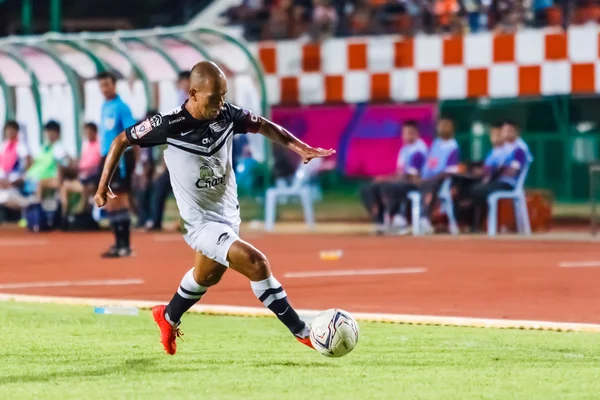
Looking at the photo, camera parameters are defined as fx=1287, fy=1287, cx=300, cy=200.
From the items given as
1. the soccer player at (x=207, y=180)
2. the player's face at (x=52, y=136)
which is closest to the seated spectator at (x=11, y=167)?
the player's face at (x=52, y=136)

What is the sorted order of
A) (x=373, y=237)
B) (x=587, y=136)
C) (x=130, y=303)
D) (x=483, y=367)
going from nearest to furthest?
(x=483, y=367), (x=130, y=303), (x=373, y=237), (x=587, y=136)

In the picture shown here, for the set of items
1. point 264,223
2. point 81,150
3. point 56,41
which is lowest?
point 264,223

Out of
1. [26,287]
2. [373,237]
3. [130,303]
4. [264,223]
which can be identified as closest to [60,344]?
[130,303]

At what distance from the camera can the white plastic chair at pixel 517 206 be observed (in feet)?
55.1

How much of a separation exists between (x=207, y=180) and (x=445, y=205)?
11.1m

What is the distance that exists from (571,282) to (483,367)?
4.90 meters

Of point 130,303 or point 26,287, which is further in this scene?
point 26,287

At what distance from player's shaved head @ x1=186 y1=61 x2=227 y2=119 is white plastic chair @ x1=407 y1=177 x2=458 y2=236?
10.8 metres

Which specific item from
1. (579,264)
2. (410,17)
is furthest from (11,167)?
(579,264)

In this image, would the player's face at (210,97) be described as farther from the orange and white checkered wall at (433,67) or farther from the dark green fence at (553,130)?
the dark green fence at (553,130)

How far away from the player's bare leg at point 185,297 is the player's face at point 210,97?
77 centimetres

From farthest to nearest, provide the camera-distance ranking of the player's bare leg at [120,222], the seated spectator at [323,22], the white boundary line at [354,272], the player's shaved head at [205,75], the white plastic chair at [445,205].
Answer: the seated spectator at [323,22], the white plastic chair at [445,205], the player's bare leg at [120,222], the white boundary line at [354,272], the player's shaved head at [205,75]

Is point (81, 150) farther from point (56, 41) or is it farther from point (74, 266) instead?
point (74, 266)

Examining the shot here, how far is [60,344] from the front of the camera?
713cm
